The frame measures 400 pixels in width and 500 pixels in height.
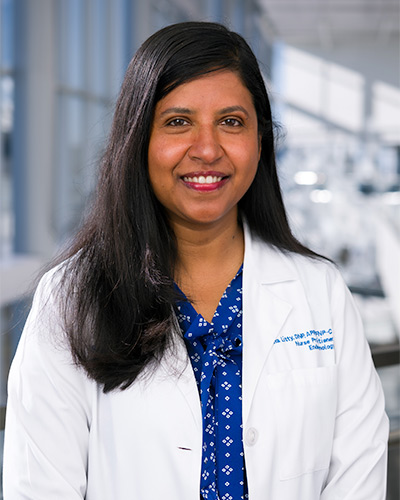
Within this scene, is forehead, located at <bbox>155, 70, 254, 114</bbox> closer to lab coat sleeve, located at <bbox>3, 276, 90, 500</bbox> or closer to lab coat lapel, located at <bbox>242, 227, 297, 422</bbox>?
lab coat lapel, located at <bbox>242, 227, 297, 422</bbox>

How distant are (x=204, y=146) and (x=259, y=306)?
→ 1.19ft

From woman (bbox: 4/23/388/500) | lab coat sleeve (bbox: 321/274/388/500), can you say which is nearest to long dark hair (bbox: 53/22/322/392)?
woman (bbox: 4/23/388/500)

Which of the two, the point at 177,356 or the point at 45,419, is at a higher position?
the point at 177,356

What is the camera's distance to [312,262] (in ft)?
5.04

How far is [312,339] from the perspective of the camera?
1434 millimetres

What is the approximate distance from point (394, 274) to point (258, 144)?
524 centimetres

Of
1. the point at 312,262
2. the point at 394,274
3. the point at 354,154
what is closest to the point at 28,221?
the point at 394,274

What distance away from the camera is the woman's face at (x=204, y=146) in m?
1.32

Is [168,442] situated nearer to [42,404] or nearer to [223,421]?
[223,421]

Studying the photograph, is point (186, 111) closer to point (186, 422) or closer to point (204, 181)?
point (204, 181)

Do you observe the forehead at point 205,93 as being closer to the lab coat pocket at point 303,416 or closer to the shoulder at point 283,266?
the shoulder at point 283,266

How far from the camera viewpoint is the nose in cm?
131

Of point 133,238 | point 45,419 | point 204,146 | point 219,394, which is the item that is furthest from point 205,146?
point 45,419

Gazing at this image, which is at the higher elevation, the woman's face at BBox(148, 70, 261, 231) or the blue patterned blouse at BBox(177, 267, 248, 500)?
the woman's face at BBox(148, 70, 261, 231)
